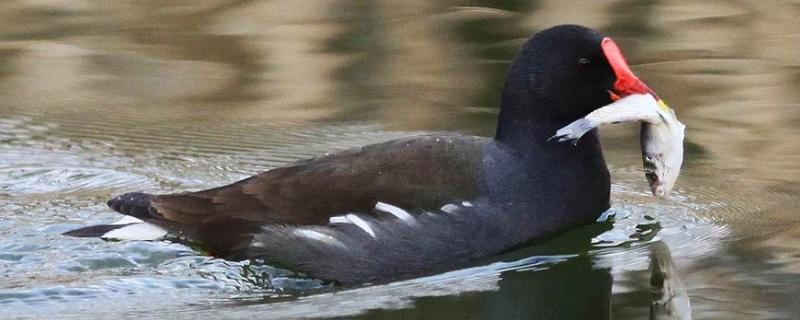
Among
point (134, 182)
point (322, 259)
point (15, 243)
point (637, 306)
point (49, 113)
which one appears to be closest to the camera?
point (637, 306)

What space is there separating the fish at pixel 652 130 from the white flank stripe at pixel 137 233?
157 centimetres

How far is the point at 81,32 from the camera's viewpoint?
30.9 ft

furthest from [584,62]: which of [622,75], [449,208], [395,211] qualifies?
[395,211]

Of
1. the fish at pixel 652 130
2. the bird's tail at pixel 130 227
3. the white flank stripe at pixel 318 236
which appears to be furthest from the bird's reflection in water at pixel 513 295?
the bird's tail at pixel 130 227

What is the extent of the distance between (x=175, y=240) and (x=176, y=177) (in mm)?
1118

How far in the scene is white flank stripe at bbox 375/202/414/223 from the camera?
5449 mm

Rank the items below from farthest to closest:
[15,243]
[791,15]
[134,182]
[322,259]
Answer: [791,15] → [134,182] → [15,243] → [322,259]

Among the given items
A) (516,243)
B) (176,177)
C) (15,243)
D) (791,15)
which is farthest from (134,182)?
(791,15)

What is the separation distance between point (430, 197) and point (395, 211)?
0.14 metres

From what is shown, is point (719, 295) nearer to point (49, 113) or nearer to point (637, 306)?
point (637, 306)

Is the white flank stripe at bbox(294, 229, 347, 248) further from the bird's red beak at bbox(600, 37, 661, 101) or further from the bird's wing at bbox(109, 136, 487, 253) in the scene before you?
the bird's red beak at bbox(600, 37, 661, 101)

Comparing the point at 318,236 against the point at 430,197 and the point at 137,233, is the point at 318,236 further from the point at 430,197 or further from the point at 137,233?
the point at 137,233

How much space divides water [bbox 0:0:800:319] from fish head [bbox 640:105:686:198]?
0.92 feet

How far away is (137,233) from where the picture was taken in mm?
5719
